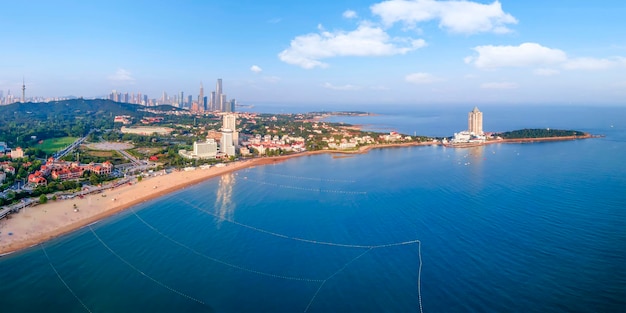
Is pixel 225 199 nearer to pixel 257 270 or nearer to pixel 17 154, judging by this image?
pixel 257 270

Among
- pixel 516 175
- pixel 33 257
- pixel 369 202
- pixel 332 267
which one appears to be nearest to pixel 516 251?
pixel 332 267

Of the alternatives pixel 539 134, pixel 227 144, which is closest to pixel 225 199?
pixel 227 144

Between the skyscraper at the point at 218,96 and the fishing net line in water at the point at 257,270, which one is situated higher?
the skyscraper at the point at 218,96

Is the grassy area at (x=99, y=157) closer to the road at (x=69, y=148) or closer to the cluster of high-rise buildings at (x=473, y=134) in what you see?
the road at (x=69, y=148)

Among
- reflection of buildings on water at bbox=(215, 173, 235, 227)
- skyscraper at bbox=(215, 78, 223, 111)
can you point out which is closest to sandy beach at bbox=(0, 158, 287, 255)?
reflection of buildings on water at bbox=(215, 173, 235, 227)

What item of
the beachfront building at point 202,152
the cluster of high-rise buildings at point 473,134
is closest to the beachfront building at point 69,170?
the beachfront building at point 202,152

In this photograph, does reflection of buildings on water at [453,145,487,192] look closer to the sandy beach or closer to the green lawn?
the sandy beach

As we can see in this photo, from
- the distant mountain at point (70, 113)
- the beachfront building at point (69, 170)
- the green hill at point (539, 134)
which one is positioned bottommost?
the beachfront building at point (69, 170)
